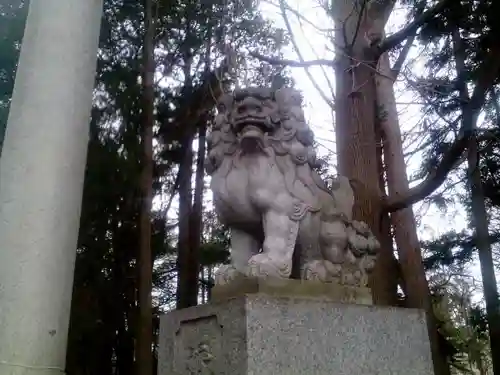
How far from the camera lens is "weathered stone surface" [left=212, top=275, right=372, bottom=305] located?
2.43 m

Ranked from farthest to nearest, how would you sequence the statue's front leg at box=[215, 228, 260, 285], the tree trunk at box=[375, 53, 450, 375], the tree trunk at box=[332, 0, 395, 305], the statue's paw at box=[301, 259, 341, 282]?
the tree trunk at box=[375, 53, 450, 375], the tree trunk at box=[332, 0, 395, 305], the statue's front leg at box=[215, 228, 260, 285], the statue's paw at box=[301, 259, 341, 282]

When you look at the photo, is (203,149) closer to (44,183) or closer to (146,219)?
(146,219)

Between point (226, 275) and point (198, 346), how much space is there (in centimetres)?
35

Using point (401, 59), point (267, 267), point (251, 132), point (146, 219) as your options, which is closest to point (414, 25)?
point (401, 59)

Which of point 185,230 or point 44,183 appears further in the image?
point 185,230

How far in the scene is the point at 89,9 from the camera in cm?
359

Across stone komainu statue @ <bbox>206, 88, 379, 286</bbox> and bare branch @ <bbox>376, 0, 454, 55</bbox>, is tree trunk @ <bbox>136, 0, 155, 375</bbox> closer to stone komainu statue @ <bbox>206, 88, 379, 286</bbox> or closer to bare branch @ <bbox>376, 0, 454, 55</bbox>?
bare branch @ <bbox>376, 0, 454, 55</bbox>

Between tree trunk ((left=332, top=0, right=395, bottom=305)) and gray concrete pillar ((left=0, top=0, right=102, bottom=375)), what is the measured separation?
8.99 feet

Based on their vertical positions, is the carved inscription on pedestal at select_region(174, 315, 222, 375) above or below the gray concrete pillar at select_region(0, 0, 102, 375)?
below

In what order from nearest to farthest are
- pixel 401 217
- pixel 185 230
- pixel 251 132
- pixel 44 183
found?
pixel 251 132 → pixel 44 183 → pixel 401 217 → pixel 185 230

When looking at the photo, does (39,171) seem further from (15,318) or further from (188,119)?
(188,119)

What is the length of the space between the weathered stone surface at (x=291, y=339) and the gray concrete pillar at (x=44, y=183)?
2.17ft

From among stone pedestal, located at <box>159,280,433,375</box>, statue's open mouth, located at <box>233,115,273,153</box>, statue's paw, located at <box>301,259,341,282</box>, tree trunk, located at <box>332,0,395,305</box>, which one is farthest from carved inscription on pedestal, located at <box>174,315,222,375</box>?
tree trunk, located at <box>332,0,395,305</box>

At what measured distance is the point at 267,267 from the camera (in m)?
2.49
